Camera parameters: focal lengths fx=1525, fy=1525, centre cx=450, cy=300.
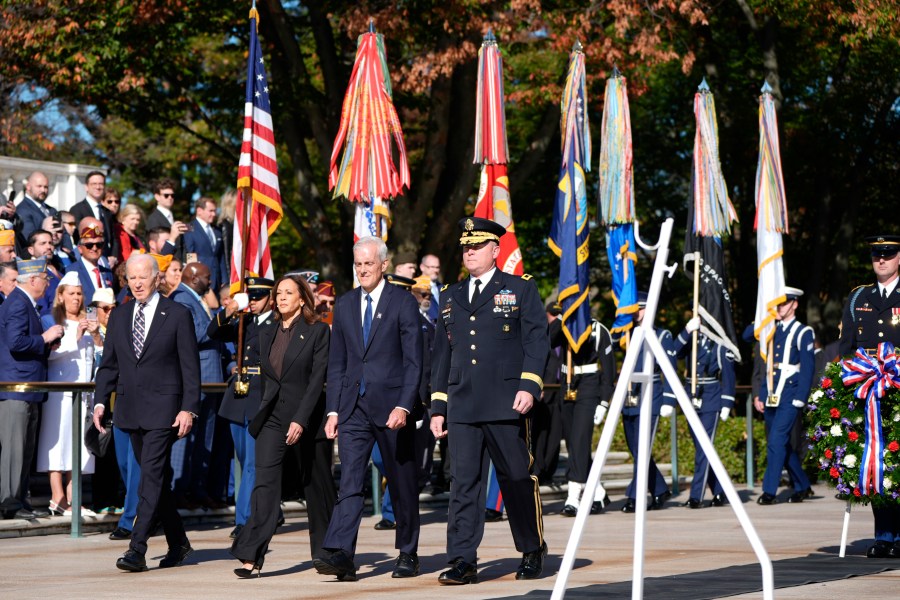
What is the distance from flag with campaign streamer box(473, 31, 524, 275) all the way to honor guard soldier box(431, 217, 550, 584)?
202 inches

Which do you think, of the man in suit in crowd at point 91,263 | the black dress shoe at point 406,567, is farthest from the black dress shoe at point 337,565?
the man in suit in crowd at point 91,263

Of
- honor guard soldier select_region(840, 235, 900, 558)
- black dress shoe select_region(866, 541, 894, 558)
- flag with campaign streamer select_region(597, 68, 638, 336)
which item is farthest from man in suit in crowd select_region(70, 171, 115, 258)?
black dress shoe select_region(866, 541, 894, 558)

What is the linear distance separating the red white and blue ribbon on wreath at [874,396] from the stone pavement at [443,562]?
1.96 feet

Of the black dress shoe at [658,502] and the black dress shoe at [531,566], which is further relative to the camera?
the black dress shoe at [658,502]

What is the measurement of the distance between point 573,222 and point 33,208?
19.1ft

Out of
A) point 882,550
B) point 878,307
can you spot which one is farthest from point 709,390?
point 882,550

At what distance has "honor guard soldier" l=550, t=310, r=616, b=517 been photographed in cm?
1508

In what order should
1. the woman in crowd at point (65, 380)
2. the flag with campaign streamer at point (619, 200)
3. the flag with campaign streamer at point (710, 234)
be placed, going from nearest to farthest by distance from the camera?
the woman in crowd at point (65, 380)
the flag with campaign streamer at point (710, 234)
the flag with campaign streamer at point (619, 200)

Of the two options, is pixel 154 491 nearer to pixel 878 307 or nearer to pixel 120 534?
pixel 120 534

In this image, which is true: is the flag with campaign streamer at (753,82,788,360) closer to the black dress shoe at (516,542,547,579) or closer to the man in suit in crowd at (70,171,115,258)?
the man in suit in crowd at (70,171,115,258)

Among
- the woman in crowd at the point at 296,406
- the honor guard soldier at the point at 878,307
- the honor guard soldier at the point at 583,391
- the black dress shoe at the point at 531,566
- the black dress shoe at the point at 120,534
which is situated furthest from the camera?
the honor guard soldier at the point at 583,391

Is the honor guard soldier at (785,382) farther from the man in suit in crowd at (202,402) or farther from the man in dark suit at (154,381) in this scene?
the man in dark suit at (154,381)

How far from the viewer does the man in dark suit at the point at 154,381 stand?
10508 millimetres

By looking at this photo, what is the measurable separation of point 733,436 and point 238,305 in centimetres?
999
